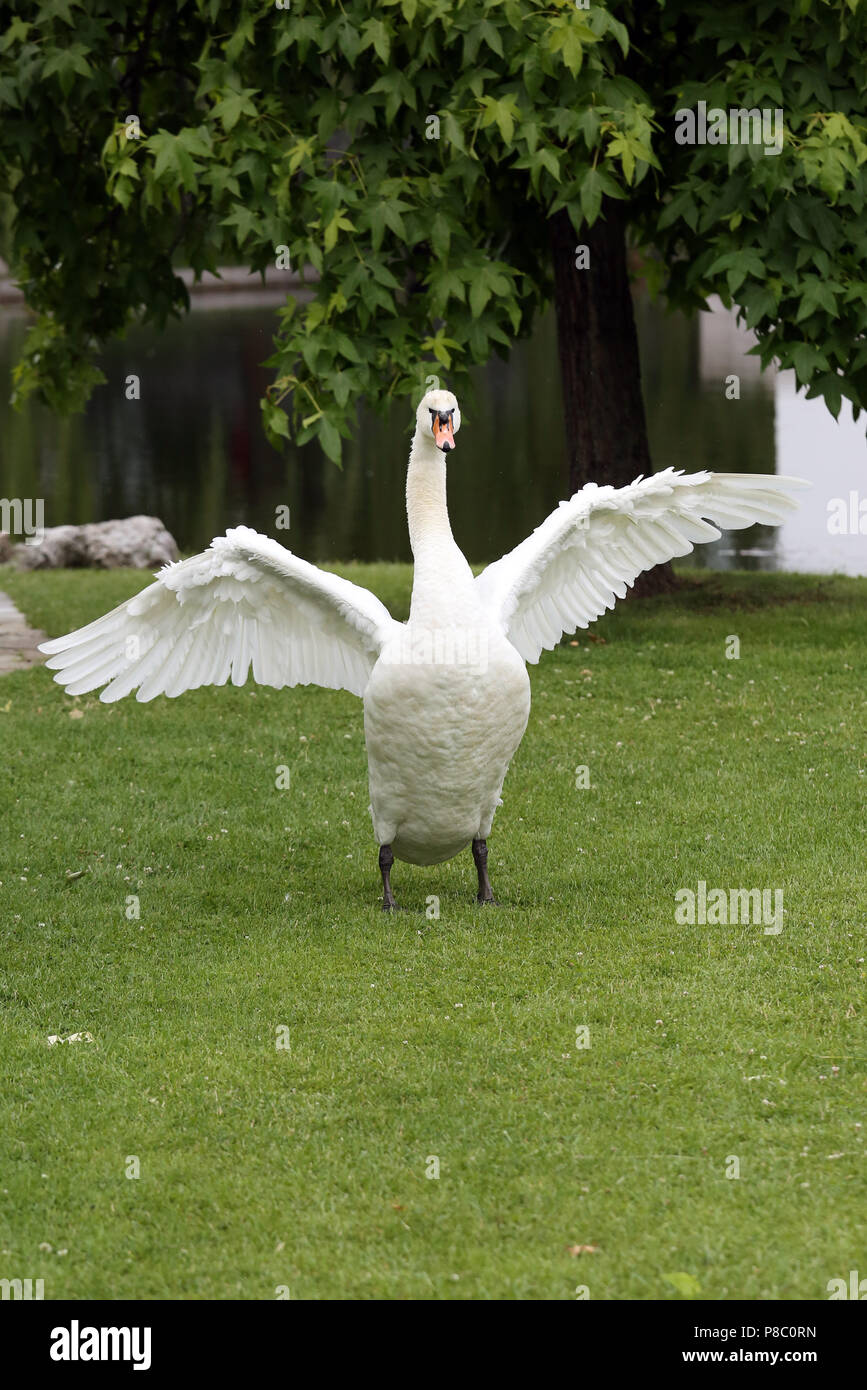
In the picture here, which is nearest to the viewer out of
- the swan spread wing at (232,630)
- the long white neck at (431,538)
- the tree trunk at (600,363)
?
the long white neck at (431,538)

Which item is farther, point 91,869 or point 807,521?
point 807,521

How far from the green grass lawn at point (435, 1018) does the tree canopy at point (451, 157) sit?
2.93m

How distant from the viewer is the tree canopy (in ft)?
38.4

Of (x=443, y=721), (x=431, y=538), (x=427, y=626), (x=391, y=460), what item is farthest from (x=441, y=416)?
(x=391, y=460)

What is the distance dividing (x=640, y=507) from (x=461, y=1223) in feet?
13.3

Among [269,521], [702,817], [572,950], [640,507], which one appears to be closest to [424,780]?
[572,950]

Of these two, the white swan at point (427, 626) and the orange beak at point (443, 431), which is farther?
the orange beak at point (443, 431)

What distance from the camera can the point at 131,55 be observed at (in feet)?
47.6

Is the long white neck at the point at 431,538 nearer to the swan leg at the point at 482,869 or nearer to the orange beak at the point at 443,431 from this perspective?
the orange beak at the point at 443,431

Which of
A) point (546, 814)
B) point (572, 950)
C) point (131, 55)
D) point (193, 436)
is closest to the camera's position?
point (572, 950)

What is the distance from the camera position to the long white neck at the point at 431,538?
24.4 feet

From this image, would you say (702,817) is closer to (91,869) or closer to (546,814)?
(546,814)

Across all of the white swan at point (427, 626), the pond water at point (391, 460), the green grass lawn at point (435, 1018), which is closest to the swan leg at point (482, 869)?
the white swan at point (427, 626)

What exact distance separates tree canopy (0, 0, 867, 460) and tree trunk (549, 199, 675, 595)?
1198 millimetres
